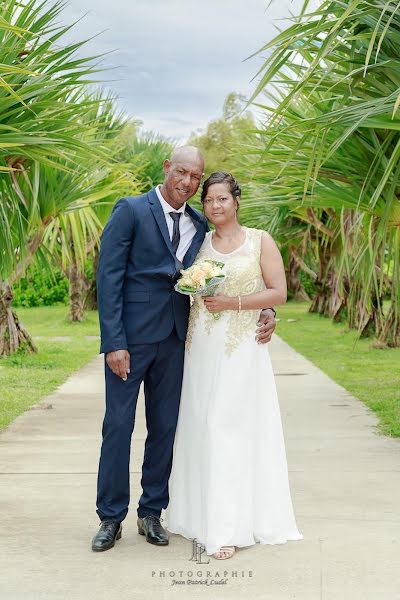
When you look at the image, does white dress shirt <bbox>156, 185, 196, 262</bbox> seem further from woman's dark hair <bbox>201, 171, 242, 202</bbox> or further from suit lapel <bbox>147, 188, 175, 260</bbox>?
woman's dark hair <bbox>201, 171, 242, 202</bbox>

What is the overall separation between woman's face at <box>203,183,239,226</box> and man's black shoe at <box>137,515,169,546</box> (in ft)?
4.83

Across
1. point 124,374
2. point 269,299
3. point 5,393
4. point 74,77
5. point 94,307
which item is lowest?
point 94,307

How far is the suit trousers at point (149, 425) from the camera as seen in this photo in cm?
489

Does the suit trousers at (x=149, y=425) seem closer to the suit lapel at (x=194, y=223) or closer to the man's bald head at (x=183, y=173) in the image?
the suit lapel at (x=194, y=223)

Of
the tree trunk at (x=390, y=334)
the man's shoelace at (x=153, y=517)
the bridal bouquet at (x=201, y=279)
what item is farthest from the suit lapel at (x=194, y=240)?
the tree trunk at (x=390, y=334)

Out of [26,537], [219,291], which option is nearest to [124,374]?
[219,291]

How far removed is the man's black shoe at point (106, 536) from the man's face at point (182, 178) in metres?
1.57

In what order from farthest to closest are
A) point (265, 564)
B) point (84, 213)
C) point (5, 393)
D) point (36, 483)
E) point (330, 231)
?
1. point (330, 231)
2. point (84, 213)
3. point (5, 393)
4. point (36, 483)
5. point (265, 564)

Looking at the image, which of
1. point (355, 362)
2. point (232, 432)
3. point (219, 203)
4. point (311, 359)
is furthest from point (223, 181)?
point (311, 359)

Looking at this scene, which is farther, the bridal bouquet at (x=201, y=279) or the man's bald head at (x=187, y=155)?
the man's bald head at (x=187, y=155)

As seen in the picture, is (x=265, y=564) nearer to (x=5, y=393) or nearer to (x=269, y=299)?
(x=269, y=299)

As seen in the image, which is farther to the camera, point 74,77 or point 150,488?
point 74,77

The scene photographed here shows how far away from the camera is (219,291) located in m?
4.89

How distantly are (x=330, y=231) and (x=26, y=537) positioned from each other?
1434cm
